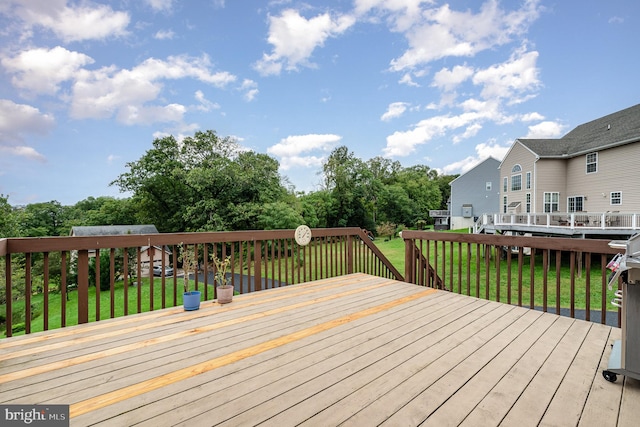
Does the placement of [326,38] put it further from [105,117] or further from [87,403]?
[105,117]

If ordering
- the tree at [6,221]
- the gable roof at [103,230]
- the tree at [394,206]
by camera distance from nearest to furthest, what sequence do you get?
the tree at [6,221] < the gable roof at [103,230] < the tree at [394,206]

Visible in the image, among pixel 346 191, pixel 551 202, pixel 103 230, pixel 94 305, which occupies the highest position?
pixel 346 191

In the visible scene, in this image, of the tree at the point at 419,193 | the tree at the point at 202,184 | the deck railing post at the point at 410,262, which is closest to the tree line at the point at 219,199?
the tree at the point at 202,184

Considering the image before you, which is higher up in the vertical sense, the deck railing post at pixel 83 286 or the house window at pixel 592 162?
the house window at pixel 592 162

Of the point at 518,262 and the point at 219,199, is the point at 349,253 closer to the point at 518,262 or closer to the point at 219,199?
the point at 518,262

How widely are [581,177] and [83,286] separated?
1785 centimetres

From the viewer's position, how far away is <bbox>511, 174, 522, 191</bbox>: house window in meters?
15.6

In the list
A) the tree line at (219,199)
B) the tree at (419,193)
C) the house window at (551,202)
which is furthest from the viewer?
the tree at (419,193)

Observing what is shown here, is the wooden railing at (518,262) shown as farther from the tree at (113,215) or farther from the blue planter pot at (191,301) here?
the tree at (113,215)

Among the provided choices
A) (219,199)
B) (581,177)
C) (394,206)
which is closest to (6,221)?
(219,199)

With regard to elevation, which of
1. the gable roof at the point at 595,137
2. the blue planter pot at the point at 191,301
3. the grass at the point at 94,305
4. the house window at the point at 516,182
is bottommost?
the grass at the point at 94,305

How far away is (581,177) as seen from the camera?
13.2m

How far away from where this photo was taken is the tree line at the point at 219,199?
A: 16516 mm

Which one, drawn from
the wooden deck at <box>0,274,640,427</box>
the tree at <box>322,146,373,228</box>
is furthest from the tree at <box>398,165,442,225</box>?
the wooden deck at <box>0,274,640,427</box>
